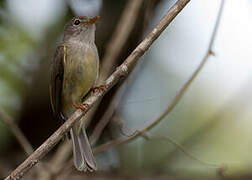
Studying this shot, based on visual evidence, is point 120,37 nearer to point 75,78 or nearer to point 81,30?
point 81,30

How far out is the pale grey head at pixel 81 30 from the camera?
4555 mm

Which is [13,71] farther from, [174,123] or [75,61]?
[174,123]

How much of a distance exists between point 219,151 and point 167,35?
1.52 metres

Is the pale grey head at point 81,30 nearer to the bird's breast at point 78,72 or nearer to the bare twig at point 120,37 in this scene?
the bird's breast at point 78,72

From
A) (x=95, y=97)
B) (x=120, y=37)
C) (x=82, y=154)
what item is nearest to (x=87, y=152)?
(x=82, y=154)

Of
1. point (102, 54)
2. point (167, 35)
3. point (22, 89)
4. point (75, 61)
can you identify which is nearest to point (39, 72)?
point (22, 89)

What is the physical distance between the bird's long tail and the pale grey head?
0.87 meters

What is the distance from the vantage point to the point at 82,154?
161 inches

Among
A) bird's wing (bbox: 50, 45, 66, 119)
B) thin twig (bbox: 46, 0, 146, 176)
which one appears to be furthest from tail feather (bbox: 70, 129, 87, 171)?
thin twig (bbox: 46, 0, 146, 176)

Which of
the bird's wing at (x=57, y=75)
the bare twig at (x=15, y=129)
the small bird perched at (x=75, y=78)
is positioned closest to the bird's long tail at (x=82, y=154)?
the small bird perched at (x=75, y=78)

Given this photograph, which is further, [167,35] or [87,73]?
[167,35]

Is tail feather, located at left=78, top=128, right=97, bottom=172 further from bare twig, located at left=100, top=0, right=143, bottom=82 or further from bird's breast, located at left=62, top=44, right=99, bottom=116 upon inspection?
bare twig, located at left=100, top=0, right=143, bottom=82

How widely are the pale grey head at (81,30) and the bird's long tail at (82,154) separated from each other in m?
0.87

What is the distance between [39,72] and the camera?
17.4ft
